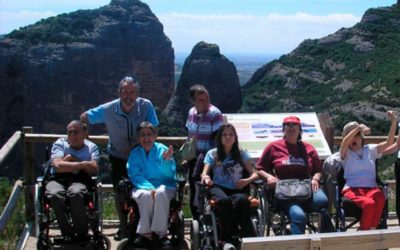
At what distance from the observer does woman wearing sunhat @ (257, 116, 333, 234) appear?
556 centimetres

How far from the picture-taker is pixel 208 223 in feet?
17.6

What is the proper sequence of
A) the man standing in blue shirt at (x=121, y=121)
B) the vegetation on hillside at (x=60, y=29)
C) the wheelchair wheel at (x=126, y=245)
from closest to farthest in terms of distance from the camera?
the wheelchair wheel at (x=126, y=245) → the man standing in blue shirt at (x=121, y=121) → the vegetation on hillside at (x=60, y=29)

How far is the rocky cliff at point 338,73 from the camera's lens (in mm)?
70438

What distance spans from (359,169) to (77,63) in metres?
80.1

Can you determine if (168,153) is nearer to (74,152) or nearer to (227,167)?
(227,167)

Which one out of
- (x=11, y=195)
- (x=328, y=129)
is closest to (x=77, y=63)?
(x=11, y=195)

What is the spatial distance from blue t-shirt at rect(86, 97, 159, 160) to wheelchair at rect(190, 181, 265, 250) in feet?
3.15

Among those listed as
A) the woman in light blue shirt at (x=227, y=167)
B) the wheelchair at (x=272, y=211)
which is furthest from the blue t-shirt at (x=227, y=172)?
the wheelchair at (x=272, y=211)

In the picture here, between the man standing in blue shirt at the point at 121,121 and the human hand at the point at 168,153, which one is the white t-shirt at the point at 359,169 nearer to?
the human hand at the point at 168,153

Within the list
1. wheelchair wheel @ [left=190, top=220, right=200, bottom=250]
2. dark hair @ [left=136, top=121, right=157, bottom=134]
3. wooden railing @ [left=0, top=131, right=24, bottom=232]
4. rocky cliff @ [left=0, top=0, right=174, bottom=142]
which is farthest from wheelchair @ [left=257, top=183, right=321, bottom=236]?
rocky cliff @ [left=0, top=0, right=174, bottom=142]

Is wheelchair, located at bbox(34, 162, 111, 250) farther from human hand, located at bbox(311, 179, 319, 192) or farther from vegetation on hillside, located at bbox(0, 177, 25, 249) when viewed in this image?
human hand, located at bbox(311, 179, 319, 192)

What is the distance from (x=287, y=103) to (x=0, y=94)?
3538cm

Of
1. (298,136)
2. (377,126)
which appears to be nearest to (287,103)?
(377,126)

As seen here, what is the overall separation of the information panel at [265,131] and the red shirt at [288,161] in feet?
1.90
